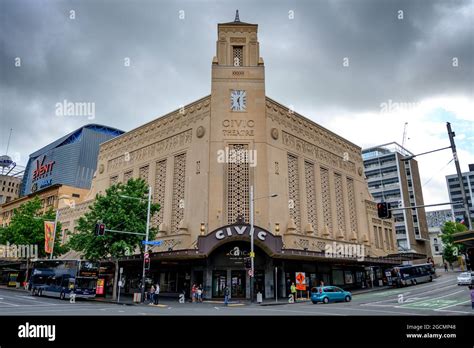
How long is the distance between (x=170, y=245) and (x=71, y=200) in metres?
36.6

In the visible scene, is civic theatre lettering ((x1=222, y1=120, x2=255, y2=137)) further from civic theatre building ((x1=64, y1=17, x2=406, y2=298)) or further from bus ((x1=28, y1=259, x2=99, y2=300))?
bus ((x1=28, y1=259, x2=99, y2=300))

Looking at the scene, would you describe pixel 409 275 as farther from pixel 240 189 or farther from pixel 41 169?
pixel 41 169

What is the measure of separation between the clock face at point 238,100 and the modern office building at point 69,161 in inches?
2496

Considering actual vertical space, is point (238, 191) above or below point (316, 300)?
above

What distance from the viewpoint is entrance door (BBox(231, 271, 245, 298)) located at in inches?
1359

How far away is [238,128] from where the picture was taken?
39344 mm

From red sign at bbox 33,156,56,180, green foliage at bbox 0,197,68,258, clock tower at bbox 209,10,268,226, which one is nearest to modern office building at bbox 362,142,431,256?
clock tower at bbox 209,10,268,226

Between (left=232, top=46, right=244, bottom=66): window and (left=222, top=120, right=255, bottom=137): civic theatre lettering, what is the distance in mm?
8253

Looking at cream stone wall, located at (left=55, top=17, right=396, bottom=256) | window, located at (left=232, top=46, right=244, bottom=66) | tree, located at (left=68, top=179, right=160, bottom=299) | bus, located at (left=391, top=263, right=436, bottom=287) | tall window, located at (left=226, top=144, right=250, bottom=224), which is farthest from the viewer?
bus, located at (left=391, top=263, right=436, bottom=287)

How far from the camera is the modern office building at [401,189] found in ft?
296

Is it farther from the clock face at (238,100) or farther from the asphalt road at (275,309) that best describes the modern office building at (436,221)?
the clock face at (238,100)
